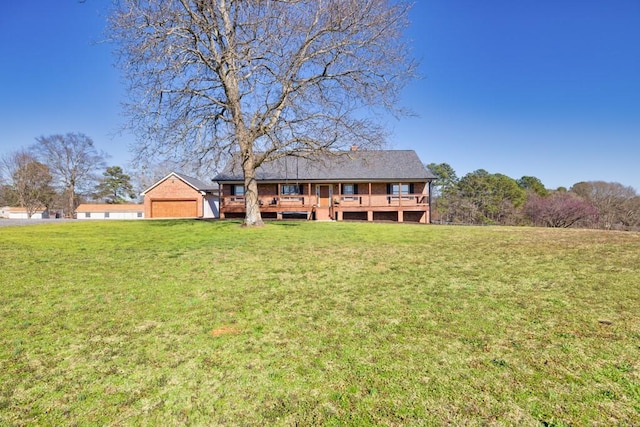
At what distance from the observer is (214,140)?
13.3 m

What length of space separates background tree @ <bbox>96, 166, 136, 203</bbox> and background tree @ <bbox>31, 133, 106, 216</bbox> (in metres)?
7.84

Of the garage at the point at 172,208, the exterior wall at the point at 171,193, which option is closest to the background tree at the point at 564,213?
the exterior wall at the point at 171,193

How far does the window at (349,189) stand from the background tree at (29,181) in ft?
142

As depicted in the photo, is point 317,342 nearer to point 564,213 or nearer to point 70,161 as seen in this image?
point 564,213

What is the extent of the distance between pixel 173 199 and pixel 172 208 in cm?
87

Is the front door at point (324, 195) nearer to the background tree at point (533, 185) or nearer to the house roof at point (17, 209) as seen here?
the background tree at point (533, 185)

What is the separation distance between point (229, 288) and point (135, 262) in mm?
2868

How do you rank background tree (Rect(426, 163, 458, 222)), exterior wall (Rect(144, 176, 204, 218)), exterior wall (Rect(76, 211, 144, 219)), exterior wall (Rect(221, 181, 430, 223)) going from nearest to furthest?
exterior wall (Rect(221, 181, 430, 223)), exterior wall (Rect(144, 176, 204, 218)), exterior wall (Rect(76, 211, 144, 219)), background tree (Rect(426, 163, 458, 222))

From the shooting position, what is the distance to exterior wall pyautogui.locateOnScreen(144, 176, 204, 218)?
1188 inches

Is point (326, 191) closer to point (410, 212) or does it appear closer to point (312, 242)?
point (410, 212)

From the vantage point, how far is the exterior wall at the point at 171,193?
99.0 feet

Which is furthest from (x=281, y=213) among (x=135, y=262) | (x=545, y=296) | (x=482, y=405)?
(x=482, y=405)

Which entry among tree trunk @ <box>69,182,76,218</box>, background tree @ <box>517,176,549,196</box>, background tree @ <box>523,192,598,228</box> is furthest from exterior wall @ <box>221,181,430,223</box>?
tree trunk @ <box>69,182,76,218</box>

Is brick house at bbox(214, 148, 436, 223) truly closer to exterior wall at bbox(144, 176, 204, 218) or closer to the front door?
the front door
